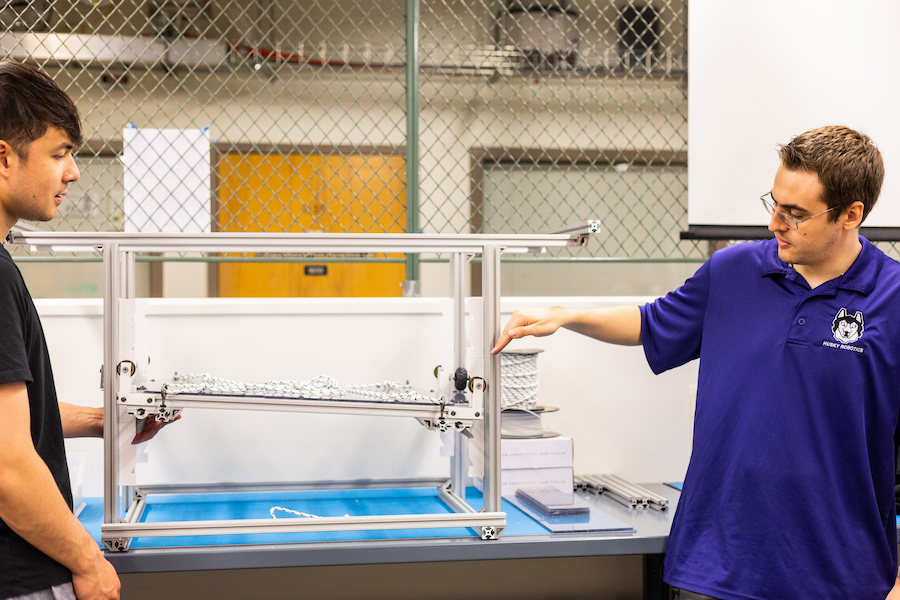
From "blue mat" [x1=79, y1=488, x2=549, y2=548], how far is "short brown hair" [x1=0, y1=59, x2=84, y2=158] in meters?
0.81

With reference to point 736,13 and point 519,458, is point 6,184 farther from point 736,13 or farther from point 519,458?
point 736,13

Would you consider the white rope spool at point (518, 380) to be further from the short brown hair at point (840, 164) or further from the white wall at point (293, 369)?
the short brown hair at point (840, 164)

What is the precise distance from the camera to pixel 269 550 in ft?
4.86

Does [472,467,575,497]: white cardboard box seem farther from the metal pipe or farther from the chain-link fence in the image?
the chain-link fence

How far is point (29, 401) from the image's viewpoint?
3.58 ft

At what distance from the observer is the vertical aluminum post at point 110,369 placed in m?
1.42

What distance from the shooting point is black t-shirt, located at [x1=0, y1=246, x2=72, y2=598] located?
1008 mm

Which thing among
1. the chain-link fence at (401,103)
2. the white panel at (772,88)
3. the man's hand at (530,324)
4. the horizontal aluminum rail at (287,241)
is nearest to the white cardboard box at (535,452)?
the man's hand at (530,324)

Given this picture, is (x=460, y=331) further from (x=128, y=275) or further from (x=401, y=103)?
(x=401, y=103)

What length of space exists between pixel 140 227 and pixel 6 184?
1.12 metres

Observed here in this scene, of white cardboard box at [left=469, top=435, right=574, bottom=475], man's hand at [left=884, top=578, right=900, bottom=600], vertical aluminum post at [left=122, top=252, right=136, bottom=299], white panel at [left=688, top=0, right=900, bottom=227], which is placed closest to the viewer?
man's hand at [left=884, top=578, right=900, bottom=600]

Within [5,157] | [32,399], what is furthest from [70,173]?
[32,399]

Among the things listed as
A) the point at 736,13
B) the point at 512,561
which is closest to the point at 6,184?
the point at 512,561

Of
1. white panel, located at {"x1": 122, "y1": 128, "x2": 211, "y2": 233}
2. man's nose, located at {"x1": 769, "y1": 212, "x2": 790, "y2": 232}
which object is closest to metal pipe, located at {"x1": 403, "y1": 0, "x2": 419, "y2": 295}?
white panel, located at {"x1": 122, "y1": 128, "x2": 211, "y2": 233}
